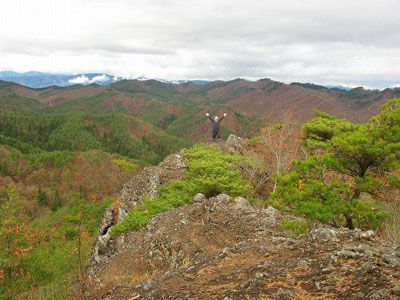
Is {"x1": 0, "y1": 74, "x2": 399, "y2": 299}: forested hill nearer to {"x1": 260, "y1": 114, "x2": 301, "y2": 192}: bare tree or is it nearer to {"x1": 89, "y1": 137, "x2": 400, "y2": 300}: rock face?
{"x1": 260, "y1": 114, "x2": 301, "y2": 192}: bare tree

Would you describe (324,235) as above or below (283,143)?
below

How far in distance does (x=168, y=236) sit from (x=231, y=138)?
660 inches

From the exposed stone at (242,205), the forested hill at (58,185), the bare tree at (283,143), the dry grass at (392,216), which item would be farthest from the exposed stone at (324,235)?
the bare tree at (283,143)

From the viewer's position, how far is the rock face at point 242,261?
625cm

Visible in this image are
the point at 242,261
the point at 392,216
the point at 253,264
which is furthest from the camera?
the point at 392,216

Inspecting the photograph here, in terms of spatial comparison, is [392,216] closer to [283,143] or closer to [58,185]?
[283,143]

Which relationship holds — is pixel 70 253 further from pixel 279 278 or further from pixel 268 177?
pixel 279 278

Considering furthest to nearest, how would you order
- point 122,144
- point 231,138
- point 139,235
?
point 122,144 < point 231,138 < point 139,235

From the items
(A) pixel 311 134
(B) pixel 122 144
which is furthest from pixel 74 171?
(A) pixel 311 134

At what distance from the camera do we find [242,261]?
8461 mm

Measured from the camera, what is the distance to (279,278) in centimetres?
684

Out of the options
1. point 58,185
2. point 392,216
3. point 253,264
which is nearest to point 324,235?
point 253,264

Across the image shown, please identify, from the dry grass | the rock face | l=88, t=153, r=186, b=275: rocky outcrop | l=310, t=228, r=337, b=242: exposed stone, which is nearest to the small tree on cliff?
the dry grass

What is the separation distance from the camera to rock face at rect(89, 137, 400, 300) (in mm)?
6254
